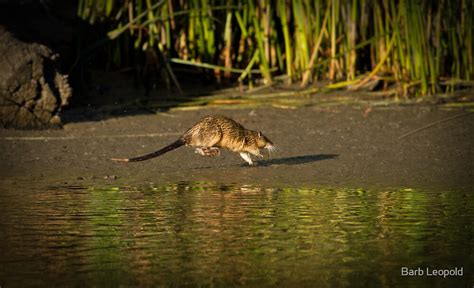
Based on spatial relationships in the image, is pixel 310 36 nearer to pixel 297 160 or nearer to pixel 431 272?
pixel 297 160

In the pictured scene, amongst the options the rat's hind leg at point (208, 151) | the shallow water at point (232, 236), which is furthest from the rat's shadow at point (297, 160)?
the shallow water at point (232, 236)

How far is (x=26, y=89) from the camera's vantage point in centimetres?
913

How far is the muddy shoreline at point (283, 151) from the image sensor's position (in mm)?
7129

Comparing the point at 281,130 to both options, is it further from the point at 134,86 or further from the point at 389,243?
the point at 389,243

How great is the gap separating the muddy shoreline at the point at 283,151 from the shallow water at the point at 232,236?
0.57m

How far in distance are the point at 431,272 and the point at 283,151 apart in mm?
4174

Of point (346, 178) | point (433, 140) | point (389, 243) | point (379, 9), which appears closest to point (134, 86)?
point (379, 9)

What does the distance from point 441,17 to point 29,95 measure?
14.3ft

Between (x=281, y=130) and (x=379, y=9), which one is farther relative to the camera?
(x=379, y=9)

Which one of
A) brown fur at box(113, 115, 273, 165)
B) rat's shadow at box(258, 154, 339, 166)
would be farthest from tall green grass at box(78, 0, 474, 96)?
brown fur at box(113, 115, 273, 165)

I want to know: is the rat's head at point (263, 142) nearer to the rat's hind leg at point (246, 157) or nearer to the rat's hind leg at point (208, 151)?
the rat's hind leg at point (246, 157)

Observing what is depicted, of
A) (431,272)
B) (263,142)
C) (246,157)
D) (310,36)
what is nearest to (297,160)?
(263,142)

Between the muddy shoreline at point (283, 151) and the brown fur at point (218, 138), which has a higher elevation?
the brown fur at point (218, 138)

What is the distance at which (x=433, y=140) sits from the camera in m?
A: 8.55
